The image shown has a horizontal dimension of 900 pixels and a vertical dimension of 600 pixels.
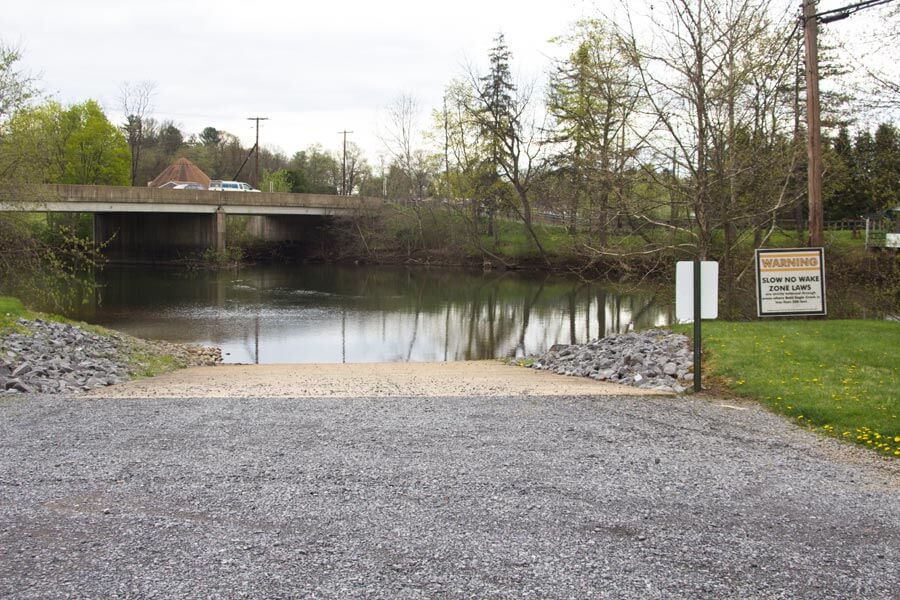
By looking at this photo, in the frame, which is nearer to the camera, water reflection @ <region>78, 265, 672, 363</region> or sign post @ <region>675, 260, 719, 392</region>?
sign post @ <region>675, 260, 719, 392</region>

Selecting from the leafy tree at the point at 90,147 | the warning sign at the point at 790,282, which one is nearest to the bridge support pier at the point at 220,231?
the leafy tree at the point at 90,147

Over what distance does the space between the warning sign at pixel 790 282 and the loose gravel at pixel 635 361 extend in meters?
1.75

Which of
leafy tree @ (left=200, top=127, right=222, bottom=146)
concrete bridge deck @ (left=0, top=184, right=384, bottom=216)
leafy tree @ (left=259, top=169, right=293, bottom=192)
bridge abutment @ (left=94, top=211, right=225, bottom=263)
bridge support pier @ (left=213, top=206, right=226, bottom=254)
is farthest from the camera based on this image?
leafy tree @ (left=200, top=127, right=222, bottom=146)

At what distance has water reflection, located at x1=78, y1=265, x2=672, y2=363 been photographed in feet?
81.6

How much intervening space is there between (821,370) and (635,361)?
330 cm

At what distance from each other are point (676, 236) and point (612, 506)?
18328 mm

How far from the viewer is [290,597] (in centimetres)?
428

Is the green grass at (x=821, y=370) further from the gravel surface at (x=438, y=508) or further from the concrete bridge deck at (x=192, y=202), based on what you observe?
the concrete bridge deck at (x=192, y=202)

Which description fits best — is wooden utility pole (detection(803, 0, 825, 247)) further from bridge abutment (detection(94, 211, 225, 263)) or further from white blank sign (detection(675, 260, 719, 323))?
bridge abutment (detection(94, 211, 225, 263))

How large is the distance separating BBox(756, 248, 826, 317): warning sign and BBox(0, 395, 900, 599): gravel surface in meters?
6.61

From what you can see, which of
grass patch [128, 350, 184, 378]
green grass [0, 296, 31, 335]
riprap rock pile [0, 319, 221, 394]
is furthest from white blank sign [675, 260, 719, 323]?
green grass [0, 296, 31, 335]

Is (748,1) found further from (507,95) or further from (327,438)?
(507,95)

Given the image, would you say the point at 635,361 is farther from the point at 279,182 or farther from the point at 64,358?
the point at 279,182

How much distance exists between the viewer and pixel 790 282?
49.3 feet
